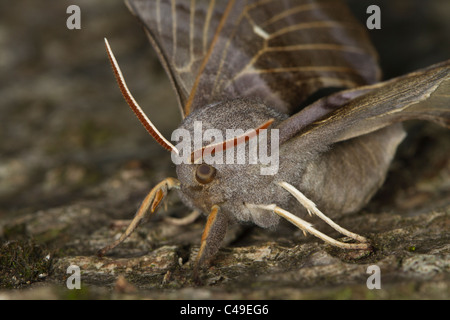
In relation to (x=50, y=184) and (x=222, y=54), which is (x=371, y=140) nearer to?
(x=222, y=54)

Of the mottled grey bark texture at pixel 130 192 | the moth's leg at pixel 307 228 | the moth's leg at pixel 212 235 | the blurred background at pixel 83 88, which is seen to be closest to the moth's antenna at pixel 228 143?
the moth's leg at pixel 212 235

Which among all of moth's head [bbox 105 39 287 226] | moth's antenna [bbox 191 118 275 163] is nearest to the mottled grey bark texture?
moth's head [bbox 105 39 287 226]

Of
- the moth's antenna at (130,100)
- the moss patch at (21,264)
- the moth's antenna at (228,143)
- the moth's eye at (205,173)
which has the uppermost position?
the moth's antenna at (130,100)

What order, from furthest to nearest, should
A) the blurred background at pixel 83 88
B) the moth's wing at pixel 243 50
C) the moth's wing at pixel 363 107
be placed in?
the blurred background at pixel 83 88
the moth's wing at pixel 243 50
the moth's wing at pixel 363 107

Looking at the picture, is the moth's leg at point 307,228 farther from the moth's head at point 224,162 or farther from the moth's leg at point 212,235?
the moth's leg at point 212,235

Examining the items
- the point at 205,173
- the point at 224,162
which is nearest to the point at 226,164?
the point at 224,162
